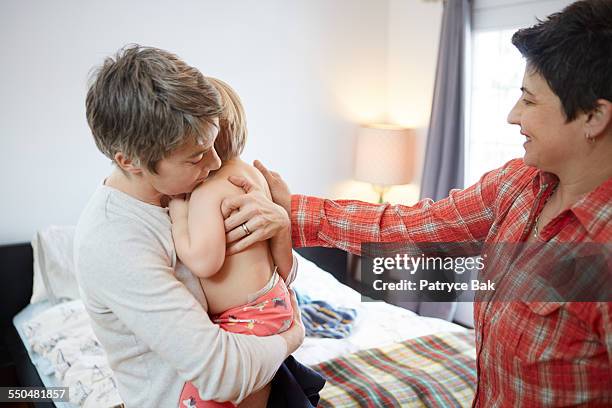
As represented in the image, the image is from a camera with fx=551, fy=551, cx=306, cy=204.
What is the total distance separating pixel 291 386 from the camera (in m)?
1.29

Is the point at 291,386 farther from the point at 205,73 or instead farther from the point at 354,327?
the point at 205,73

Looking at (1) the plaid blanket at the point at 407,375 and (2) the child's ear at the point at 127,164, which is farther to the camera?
(1) the plaid blanket at the point at 407,375

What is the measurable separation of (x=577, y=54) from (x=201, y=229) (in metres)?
0.80

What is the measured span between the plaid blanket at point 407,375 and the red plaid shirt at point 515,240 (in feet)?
2.36

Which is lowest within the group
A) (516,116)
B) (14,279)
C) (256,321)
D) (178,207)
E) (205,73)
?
(14,279)

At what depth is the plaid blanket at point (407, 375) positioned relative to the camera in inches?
77.9

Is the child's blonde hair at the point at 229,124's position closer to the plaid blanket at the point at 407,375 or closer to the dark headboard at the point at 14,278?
the plaid blanket at the point at 407,375

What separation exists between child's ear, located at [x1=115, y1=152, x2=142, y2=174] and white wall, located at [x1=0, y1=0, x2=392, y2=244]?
210 centimetres

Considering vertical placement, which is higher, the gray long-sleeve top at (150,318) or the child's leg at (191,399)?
the gray long-sleeve top at (150,318)

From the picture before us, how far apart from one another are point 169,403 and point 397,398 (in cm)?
108

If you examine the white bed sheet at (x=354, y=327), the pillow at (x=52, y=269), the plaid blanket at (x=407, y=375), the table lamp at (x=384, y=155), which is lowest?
the white bed sheet at (x=354, y=327)

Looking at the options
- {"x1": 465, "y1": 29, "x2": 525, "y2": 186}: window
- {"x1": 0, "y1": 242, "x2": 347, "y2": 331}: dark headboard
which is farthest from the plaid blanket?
{"x1": 0, "y1": 242, "x2": 347, "y2": 331}: dark headboard

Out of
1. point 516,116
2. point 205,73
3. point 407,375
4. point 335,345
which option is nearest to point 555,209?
point 516,116

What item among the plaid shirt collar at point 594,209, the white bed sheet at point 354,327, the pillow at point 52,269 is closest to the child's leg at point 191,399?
the plaid shirt collar at point 594,209
